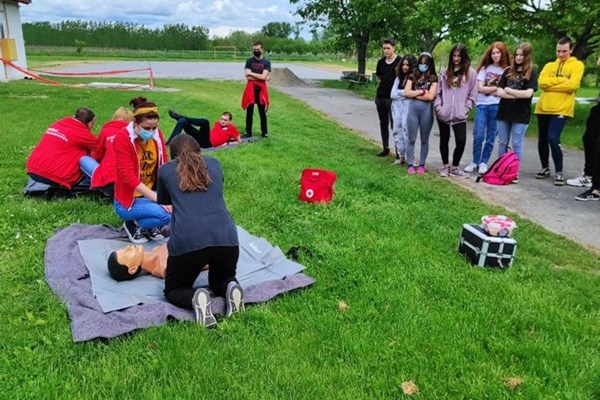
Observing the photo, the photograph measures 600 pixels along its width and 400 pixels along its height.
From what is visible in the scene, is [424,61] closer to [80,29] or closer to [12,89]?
[12,89]

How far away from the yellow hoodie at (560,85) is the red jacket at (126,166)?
19.7 feet

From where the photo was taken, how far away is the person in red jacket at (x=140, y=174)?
4.73m

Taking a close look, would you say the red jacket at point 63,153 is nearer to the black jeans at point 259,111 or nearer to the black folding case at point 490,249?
the black folding case at point 490,249

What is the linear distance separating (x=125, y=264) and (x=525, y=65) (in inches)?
249

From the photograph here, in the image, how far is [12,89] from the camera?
17625 mm

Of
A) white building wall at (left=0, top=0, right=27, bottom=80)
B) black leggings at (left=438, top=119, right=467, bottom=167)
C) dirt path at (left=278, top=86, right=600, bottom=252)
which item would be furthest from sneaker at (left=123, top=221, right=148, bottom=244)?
white building wall at (left=0, top=0, right=27, bottom=80)

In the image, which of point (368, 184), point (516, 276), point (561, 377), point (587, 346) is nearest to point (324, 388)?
point (561, 377)

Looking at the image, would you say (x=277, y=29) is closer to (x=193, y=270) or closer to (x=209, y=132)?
(x=209, y=132)

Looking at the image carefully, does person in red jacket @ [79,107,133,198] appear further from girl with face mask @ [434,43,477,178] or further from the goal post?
the goal post

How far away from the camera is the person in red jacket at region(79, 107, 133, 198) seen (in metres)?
5.44

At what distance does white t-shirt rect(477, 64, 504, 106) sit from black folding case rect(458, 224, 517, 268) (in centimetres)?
394

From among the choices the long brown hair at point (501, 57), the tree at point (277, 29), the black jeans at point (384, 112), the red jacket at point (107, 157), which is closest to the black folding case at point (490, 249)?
the red jacket at point (107, 157)

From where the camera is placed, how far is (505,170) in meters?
7.55

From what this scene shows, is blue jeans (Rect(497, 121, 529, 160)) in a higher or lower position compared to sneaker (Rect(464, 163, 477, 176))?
higher
